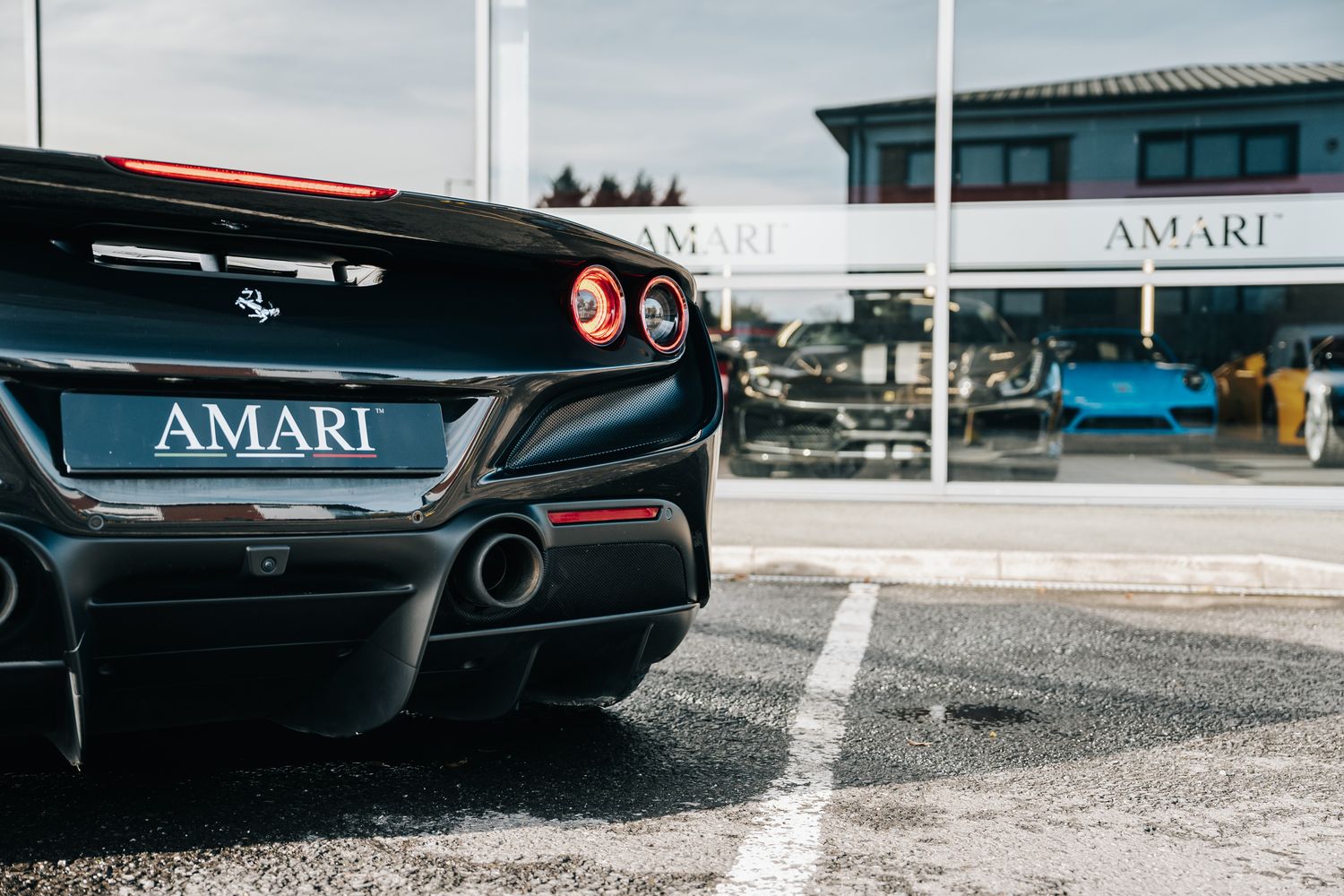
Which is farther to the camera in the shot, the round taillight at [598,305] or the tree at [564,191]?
the tree at [564,191]

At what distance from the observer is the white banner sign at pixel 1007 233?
8781 mm

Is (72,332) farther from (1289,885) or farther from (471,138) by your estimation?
(471,138)

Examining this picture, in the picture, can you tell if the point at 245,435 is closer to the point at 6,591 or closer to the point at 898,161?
the point at 6,591

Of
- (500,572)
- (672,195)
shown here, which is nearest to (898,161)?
(672,195)

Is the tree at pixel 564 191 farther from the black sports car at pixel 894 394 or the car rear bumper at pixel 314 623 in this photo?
the car rear bumper at pixel 314 623

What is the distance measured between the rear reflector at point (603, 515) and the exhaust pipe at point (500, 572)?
0.07 meters

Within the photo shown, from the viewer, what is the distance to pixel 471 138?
9625 millimetres

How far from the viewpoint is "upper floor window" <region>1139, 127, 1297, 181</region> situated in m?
8.77

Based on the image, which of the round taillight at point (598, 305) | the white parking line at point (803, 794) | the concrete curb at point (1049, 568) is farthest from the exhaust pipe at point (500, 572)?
the concrete curb at point (1049, 568)

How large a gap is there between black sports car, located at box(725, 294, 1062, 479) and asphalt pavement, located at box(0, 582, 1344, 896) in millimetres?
4899

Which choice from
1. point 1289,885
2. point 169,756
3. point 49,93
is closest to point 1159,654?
point 1289,885

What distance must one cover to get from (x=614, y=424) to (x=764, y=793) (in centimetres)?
87

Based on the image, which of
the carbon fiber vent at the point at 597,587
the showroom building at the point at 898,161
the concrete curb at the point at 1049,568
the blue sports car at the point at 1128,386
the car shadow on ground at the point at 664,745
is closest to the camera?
the carbon fiber vent at the point at 597,587

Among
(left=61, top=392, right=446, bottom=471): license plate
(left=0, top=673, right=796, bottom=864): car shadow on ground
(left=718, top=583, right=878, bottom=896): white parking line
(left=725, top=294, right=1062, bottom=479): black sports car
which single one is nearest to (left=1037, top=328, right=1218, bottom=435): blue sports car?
(left=725, top=294, right=1062, bottom=479): black sports car
